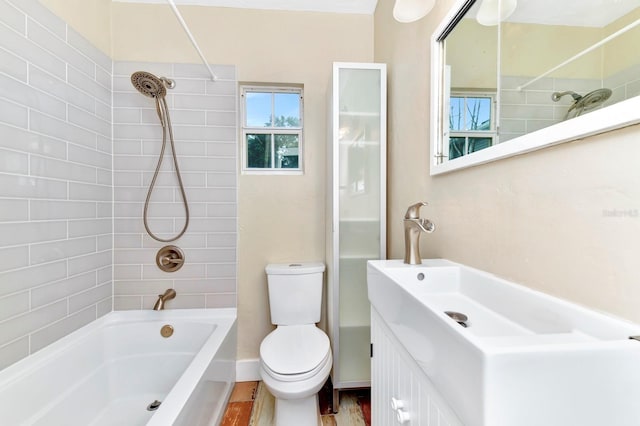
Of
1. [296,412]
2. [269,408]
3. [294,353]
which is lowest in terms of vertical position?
[269,408]

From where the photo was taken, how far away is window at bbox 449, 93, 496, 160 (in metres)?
0.81

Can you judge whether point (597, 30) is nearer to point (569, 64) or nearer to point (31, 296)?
point (569, 64)

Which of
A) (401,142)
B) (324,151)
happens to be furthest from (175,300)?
(401,142)

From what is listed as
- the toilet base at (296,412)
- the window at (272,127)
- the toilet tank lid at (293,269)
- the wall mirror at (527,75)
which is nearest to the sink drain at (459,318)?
the wall mirror at (527,75)

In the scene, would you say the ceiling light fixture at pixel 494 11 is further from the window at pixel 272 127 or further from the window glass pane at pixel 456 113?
the window at pixel 272 127

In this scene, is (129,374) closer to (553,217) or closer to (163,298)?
(163,298)

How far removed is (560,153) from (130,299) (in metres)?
2.33

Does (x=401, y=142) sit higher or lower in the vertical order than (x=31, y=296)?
higher

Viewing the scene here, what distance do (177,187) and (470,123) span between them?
1785 millimetres

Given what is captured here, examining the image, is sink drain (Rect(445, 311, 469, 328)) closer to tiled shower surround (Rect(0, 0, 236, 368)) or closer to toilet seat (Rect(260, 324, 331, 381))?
toilet seat (Rect(260, 324, 331, 381))

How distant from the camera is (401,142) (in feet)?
4.60

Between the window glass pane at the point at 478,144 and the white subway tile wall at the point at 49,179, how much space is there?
1.86 meters

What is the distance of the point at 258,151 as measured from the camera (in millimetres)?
1971

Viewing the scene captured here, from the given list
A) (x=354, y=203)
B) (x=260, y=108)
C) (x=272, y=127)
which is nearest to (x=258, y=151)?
(x=272, y=127)
